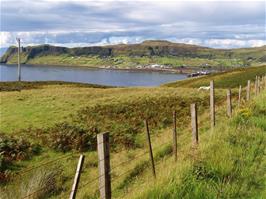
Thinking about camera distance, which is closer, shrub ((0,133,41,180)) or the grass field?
the grass field

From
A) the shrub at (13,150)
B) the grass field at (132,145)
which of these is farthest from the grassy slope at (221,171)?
the shrub at (13,150)

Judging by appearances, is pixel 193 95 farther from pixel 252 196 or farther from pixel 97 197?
pixel 252 196

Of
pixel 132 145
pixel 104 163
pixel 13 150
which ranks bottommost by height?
pixel 132 145

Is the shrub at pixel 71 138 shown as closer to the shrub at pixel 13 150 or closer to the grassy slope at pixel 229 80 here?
the shrub at pixel 13 150

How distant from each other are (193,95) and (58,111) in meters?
13.4

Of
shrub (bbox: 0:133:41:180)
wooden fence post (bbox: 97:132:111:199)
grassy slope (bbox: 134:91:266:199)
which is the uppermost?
wooden fence post (bbox: 97:132:111:199)

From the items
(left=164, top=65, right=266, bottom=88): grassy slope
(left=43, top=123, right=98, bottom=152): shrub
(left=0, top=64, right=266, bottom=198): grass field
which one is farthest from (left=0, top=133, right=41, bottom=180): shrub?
(left=164, top=65, right=266, bottom=88): grassy slope

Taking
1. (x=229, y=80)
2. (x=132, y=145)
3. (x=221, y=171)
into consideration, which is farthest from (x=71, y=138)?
(x=229, y=80)

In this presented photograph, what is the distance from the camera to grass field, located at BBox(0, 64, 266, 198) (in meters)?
9.11

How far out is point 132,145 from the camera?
2019 cm

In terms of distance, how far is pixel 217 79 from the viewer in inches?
2840

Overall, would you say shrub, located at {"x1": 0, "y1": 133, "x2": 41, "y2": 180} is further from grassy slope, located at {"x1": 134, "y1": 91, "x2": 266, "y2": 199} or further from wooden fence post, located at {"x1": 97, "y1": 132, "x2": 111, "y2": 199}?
wooden fence post, located at {"x1": 97, "y1": 132, "x2": 111, "y2": 199}

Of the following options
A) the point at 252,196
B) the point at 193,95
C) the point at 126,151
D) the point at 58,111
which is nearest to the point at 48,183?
the point at 126,151

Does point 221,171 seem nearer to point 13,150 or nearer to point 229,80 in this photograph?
point 13,150
